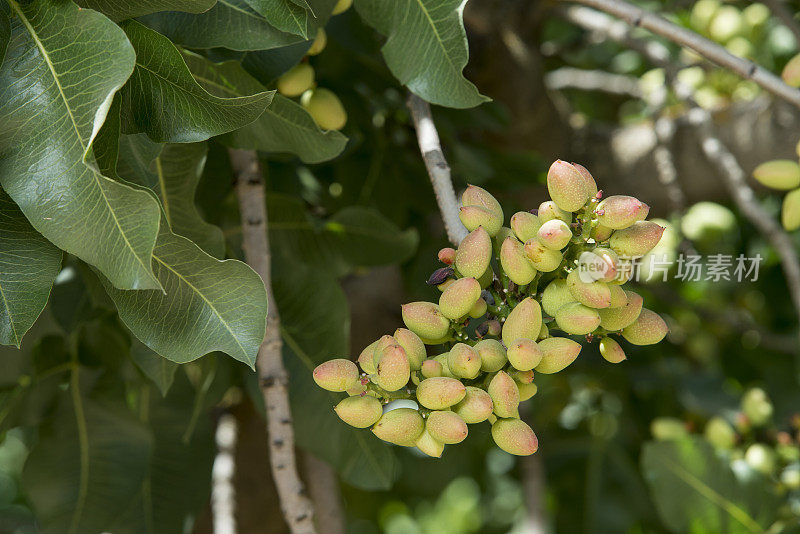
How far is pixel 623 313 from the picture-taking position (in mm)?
485

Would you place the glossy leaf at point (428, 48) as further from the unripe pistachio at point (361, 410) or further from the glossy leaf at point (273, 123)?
the unripe pistachio at point (361, 410)

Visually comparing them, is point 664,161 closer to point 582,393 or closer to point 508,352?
point 582,393

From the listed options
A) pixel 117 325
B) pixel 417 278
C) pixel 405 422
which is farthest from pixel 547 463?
pixel 405 422

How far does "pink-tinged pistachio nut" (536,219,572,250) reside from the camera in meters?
0.45

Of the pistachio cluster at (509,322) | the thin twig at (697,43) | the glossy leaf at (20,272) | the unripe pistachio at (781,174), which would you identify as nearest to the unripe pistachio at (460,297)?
the pistachio cluster at (509,322)

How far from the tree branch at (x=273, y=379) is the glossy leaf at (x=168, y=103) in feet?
0.51

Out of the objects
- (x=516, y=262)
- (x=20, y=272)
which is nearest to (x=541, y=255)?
(x=516, y=262)

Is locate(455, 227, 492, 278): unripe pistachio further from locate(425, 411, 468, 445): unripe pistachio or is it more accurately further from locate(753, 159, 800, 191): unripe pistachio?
locate(753, 159, 800, 191): unripe pistachio

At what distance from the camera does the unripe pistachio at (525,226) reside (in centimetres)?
48

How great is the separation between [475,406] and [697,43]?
43cm

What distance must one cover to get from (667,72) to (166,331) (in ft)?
3.44

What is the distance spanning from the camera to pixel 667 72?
1271 mm

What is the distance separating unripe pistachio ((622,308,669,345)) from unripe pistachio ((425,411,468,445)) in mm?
136

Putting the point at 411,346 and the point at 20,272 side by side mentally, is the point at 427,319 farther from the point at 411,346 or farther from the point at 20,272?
the point at 20,272
